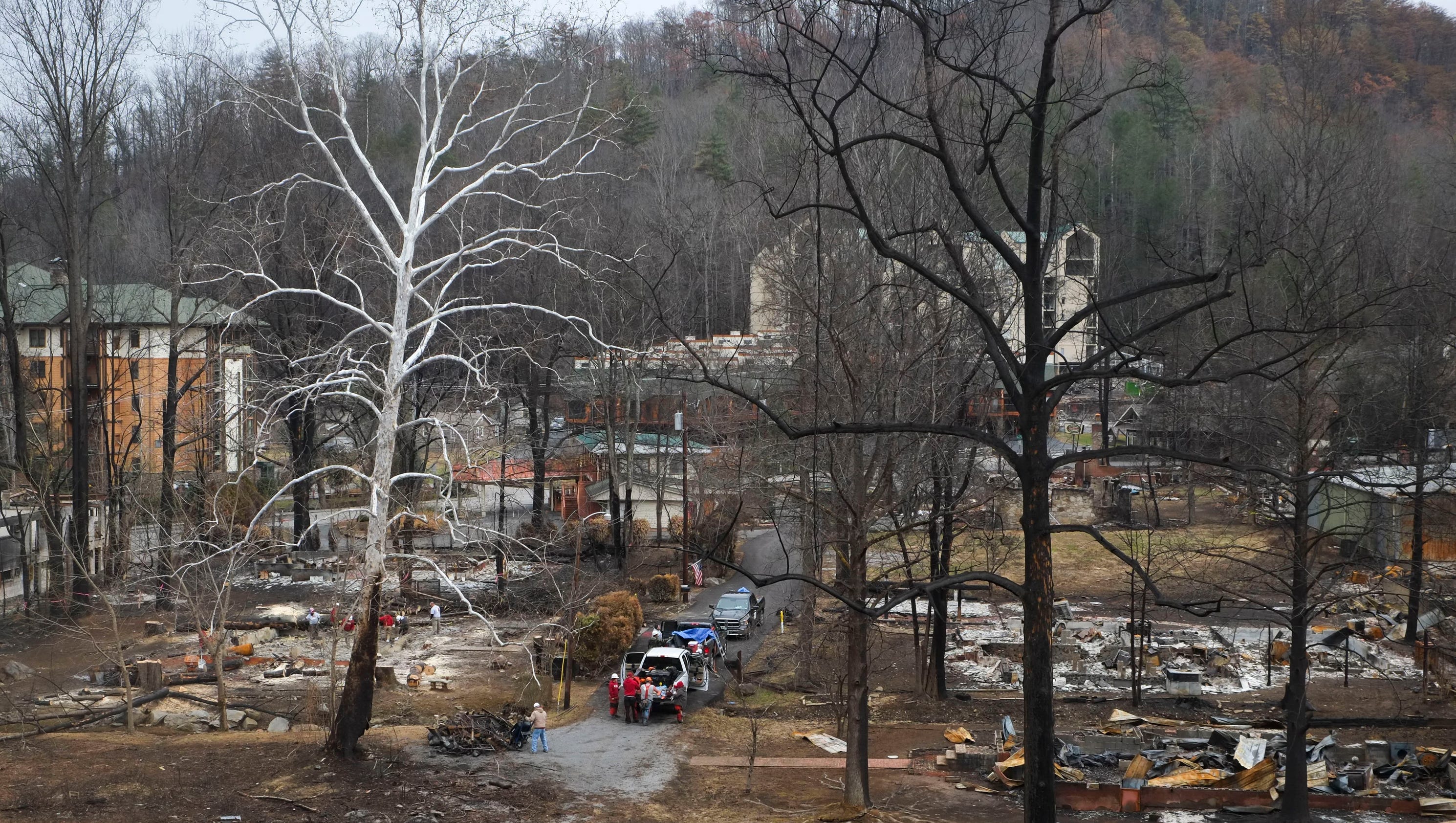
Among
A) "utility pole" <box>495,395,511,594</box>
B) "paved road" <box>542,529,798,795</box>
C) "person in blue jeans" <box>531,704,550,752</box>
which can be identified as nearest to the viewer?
"paved road" <box>542,529,798,795</box>

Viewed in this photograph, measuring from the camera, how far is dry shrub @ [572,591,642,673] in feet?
80.7

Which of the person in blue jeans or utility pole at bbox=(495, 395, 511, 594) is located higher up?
utility pole at bbox=(495, 395, 511, 594)

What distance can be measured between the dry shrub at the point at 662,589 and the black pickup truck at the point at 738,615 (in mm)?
2551

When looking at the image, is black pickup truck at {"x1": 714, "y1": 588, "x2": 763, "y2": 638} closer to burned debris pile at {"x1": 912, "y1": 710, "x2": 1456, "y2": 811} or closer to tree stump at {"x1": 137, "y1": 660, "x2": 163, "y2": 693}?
burned debris pile at {"x1": 912, "y1": 710, "x2": 1456, "y2": 811}

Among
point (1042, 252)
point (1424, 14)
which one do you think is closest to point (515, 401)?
point (1042, 252)

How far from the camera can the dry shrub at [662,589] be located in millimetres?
32656

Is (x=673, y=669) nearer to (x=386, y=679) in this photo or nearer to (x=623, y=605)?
(x=623, y=605)

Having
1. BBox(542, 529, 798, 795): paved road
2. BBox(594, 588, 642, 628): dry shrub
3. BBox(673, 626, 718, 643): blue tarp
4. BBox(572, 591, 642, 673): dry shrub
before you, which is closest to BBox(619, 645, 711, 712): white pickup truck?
BBox(542, 529, 798, 795): paved road

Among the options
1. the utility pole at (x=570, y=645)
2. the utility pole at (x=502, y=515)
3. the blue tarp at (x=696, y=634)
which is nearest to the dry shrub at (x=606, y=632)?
the utility pole at (x=570, y=645)

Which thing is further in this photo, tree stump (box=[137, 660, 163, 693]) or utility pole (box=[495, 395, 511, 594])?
utility pole (box=[495, 395, 511, 594])

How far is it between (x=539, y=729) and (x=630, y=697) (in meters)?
2.64

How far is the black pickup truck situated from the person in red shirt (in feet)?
24.2

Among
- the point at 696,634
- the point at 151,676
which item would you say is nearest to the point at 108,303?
the point at 151,676

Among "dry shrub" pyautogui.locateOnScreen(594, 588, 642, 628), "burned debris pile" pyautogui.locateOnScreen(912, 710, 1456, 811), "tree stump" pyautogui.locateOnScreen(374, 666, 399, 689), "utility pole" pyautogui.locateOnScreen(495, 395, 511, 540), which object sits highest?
"utility pole" pyautogui.locateOnScreen(495, 395, 511, 540)
